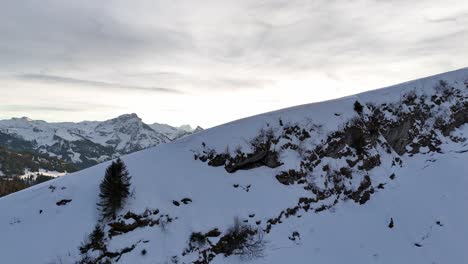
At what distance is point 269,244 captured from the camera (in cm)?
2422

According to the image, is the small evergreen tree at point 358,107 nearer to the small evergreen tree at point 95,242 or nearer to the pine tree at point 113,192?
the pine tree at point 113,192

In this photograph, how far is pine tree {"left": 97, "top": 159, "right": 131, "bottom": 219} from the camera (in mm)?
24141

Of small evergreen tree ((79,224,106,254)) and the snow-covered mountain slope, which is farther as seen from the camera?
the snow-covered mountain slope

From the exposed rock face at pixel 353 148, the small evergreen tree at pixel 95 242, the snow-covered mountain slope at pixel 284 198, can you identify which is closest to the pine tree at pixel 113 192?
the snow-covered mountain slope at pixel 284 198

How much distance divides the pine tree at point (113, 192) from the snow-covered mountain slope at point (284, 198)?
0.71 metres

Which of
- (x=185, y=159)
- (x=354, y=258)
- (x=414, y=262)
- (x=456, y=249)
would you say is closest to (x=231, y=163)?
(x=185, y=159)

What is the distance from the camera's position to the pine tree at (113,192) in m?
24.1

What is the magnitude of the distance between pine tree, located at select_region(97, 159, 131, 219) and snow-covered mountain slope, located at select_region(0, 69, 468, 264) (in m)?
0.71

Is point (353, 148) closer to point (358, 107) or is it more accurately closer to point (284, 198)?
point (358, 107)

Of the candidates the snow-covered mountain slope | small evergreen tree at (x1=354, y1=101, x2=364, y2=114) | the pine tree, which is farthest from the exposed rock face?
the pine tree

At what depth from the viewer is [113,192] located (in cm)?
2428

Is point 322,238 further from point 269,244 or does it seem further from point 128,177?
point 128,177

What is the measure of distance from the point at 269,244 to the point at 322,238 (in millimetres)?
4533

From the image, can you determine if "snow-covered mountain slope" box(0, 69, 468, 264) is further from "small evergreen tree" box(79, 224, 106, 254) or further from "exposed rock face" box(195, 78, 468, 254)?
"small evergreen tree" box(79, 224, 106, 254)
